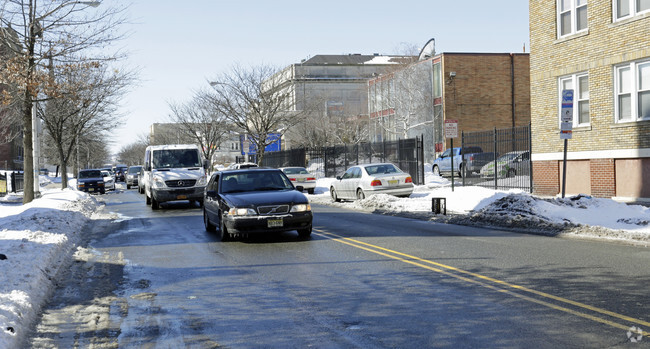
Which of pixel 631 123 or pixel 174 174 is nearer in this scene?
pixel 631 123

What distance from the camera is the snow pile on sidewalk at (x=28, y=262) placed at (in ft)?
20.9

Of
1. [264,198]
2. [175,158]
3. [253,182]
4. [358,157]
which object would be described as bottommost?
[264,198]

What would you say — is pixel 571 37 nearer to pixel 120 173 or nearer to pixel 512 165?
pixel 512 165

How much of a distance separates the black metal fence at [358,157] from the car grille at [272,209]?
66.3 feet

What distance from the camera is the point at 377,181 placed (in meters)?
24.0

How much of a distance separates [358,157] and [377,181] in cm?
1718

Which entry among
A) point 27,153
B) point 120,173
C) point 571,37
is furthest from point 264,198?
point 120,173

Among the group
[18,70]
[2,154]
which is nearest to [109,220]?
[18,70]

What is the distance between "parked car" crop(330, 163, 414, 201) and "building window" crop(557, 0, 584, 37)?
7.50 meters

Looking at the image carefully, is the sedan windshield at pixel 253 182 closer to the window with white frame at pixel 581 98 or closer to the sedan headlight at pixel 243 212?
the sedan headlight at pixel 243 212

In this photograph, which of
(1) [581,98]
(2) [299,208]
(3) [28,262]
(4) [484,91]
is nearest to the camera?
(3) [28,262]

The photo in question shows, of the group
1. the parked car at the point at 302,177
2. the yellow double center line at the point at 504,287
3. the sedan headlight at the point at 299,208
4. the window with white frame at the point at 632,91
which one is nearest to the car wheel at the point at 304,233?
the sedan headlight at the point at 299,208

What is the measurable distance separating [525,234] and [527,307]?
7.48m

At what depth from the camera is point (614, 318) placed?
6215 millimetres
